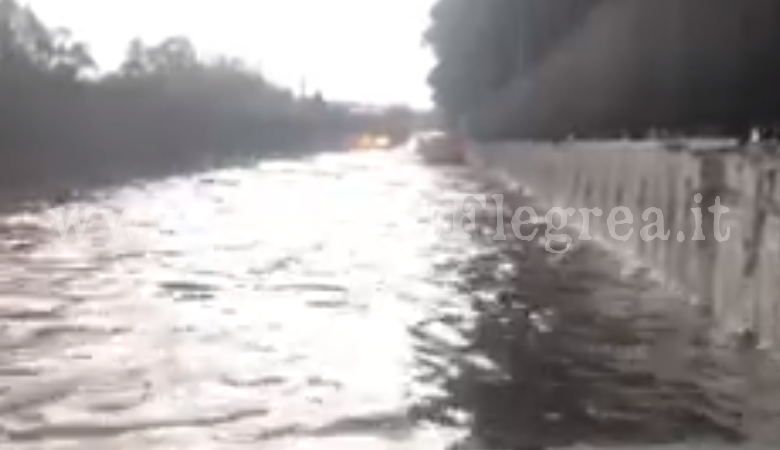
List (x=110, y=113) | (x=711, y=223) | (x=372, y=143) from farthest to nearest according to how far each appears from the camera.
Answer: (x=372, y=143)
(x=110, y=113)
(x=711, y=223)

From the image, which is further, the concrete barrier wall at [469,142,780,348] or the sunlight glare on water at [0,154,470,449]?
the concrete barrier wall at [469,142,780,348]

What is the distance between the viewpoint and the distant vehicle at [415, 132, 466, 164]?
208 feet

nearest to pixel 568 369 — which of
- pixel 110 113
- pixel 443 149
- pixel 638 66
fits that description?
→ pixel 638 66

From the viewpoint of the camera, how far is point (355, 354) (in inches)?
348

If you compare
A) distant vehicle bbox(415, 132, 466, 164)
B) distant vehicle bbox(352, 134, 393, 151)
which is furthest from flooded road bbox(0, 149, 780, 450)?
distant vehicle bbox(352, 134, 393, 151)

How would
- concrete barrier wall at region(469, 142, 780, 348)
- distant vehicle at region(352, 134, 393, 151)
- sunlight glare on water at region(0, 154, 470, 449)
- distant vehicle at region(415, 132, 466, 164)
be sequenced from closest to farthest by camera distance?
1. sunlight glare on water at region(0, 154, 470, 449)
2. concrete barrier wall at region(469, 142, 780, 348)
3. distant vehicle at region(415, 132, 466, 164)
4. distant vehicle at region(352, 134, 393, 151)

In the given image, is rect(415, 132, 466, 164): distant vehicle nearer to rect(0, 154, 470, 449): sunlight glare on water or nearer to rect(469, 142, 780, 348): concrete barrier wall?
rect(0, 154, 470, 449): sunlight glare on water

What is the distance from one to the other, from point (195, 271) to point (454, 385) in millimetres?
7019

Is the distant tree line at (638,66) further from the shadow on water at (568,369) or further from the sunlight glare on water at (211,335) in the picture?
the sunlight glare on water at (211,335)

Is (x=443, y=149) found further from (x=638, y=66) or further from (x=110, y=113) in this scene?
(x=638, y=66)

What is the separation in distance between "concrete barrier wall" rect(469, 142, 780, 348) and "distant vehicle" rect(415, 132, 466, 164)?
44.5 meters

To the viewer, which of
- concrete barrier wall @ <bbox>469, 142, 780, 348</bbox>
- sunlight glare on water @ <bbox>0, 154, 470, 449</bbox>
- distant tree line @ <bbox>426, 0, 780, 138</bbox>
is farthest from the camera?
distant tree line @ <bbox>426, 0, 780, 138</bbox>

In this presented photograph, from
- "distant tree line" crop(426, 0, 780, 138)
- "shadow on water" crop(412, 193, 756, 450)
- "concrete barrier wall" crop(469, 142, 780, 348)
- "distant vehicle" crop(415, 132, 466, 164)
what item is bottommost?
"distant vehicle" crop(415, 132, 466, 164)

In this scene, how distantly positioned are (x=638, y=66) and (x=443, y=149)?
41423 millimetres
